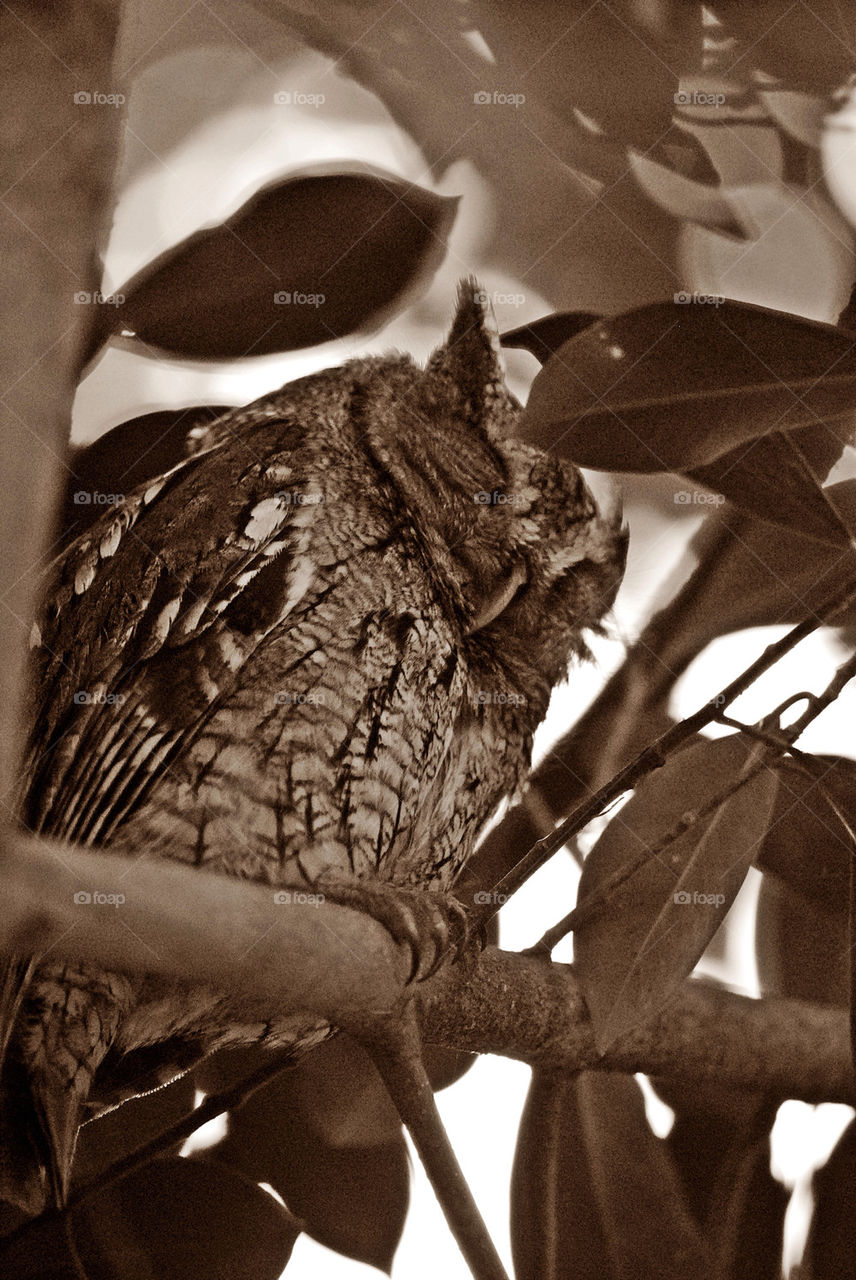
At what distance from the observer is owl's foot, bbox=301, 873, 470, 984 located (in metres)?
1.08

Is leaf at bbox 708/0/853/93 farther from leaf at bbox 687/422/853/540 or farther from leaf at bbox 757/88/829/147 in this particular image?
leaf at bbox 687/422/853/540

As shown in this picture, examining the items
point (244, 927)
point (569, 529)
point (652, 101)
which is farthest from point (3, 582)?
point (652, 101)

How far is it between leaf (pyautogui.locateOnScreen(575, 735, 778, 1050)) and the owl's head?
0.63 ft

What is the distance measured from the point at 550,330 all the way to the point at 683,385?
0.16 m

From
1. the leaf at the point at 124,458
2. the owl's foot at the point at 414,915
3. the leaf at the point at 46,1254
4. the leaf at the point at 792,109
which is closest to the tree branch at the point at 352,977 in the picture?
the owl's foot at the point at 414,915

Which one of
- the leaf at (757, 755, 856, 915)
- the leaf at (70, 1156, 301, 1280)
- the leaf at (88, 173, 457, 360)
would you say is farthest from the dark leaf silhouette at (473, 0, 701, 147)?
the leaf at (70, 1156, 301, 1280)

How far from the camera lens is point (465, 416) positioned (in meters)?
1.26

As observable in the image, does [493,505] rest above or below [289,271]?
below

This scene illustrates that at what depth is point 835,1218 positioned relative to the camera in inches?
46.8

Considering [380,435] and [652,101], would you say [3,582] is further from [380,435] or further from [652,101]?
[652,101]

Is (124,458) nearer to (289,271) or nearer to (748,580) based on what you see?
(289,271)

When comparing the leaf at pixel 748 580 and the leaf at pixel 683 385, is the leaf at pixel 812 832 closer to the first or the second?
the leaf at pixel 748 580

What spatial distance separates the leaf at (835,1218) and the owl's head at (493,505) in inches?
24.7

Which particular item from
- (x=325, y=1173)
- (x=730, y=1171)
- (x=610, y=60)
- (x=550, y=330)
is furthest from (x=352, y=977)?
(x=610, y=60)
